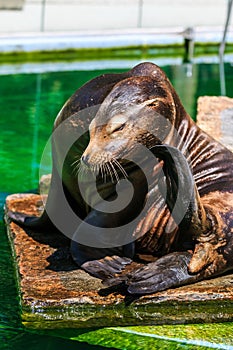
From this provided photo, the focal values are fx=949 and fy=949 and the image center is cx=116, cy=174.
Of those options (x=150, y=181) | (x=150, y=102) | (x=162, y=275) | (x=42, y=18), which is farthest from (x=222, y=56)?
(x=162, y=275)

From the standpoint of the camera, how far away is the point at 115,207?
16.6 feet

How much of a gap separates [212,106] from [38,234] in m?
3.24

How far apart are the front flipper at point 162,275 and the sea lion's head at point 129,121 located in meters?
0.57

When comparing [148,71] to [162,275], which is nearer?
[162,275]

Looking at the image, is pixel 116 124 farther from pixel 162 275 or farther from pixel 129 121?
pixel 162 275

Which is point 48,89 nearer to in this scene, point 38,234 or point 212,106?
point 212,106

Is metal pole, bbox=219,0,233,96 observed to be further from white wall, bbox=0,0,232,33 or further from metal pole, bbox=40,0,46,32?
metal pole, bbox=40,0,46,32

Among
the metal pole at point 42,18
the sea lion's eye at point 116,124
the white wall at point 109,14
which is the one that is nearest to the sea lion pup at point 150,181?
the sea lion's eye at point 116,124

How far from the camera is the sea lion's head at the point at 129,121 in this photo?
182 inches

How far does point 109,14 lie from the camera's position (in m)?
16.2

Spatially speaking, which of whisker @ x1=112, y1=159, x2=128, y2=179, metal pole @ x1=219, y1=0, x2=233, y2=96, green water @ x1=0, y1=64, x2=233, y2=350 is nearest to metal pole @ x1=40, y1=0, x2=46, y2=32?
green water @ x1=0, y1=64, x2=233, y2=350

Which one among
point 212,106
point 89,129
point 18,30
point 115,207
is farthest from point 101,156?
point 18,30

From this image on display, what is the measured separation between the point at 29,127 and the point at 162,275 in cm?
528

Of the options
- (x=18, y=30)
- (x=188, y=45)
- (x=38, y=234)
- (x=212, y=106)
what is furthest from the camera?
(x=188, y=45)
